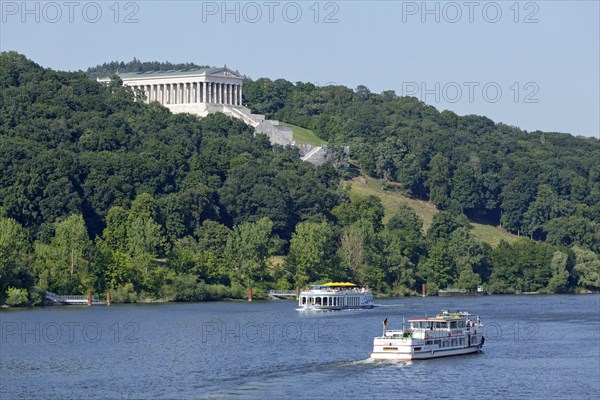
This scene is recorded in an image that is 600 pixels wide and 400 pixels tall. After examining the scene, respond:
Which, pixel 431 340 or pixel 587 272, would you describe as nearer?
pixel 431 340

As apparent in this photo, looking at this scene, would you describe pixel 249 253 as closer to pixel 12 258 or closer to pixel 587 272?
pixel 12 258

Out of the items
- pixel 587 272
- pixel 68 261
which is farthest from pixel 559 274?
pixel 68 261

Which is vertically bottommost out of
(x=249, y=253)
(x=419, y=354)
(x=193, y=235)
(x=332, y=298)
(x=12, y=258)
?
(x=419, y=354)

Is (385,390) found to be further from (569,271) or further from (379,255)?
(569,271)

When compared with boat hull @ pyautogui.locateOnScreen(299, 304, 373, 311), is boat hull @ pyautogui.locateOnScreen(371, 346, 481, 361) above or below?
below

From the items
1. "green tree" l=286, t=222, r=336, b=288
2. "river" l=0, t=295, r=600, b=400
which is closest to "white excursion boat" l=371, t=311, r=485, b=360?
"river" l=0, t=295, r=600, b=400

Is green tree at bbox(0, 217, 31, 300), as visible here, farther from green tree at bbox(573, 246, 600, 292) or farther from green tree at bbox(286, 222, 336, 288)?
green tree at bbox(573, 246, 600, 292)

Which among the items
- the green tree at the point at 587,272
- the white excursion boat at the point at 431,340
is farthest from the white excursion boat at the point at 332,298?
the green tree at the point at 587,272
